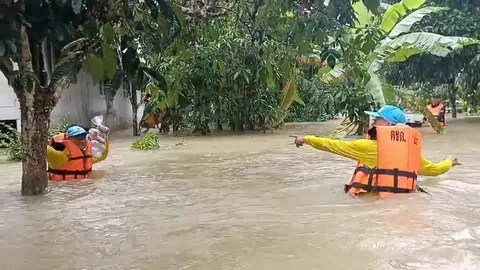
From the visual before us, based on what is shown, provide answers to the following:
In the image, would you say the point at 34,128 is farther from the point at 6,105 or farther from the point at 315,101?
the point at 315,101

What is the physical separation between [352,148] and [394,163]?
0.44 meters

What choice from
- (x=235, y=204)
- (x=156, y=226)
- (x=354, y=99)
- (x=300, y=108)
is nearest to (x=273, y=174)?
(x=235, y=204)

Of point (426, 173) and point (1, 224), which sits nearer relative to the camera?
point (1, 224)

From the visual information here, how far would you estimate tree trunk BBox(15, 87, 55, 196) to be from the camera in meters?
7.03

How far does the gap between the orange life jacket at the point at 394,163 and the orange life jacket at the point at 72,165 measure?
3.80 metres

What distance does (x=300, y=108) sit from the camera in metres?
25.9

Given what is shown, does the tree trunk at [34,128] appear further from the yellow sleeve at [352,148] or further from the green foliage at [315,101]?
the green foliage at [315,101]

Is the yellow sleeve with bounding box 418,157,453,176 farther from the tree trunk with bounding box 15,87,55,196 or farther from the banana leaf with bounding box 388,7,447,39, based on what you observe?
the banana leaf with bounding box 388,7,447,39

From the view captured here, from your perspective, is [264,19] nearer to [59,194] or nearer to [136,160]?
[59,194]

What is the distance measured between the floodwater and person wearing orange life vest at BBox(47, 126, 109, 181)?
0.32 meters

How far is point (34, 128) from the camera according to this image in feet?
23.3

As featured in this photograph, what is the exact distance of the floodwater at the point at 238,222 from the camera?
461 cm

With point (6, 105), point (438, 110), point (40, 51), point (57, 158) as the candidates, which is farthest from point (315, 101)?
point (40, 51)

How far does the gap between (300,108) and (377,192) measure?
1933cm
